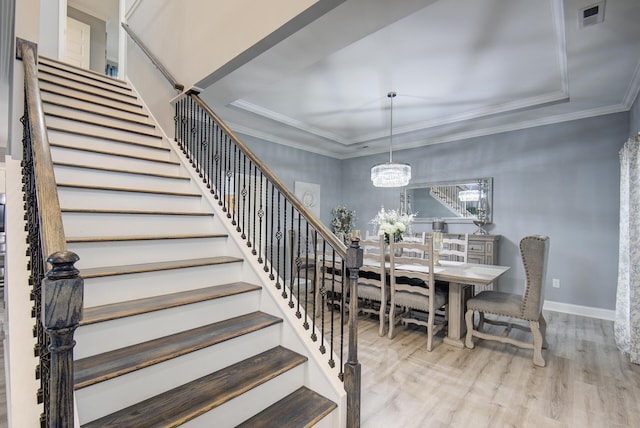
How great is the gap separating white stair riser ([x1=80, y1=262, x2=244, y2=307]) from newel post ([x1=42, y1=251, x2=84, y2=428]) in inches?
42.8

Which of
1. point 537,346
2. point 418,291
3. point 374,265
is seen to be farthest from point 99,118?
point 537,346

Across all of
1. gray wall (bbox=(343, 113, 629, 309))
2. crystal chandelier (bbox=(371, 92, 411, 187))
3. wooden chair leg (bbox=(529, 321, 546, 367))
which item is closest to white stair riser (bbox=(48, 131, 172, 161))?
crystal chandelier (bbox=(371, 92, 411, 187))

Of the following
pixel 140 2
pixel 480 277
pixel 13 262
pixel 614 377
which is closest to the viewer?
pixel 13 262

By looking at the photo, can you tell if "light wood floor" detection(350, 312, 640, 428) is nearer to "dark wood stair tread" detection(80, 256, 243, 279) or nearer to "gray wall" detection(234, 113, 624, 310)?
"gray wall" detection(234, 113, 624, 310)

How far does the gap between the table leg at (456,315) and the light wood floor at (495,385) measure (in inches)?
4.3

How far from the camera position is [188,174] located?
311 centimetres

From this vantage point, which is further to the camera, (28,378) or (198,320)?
(198,320)

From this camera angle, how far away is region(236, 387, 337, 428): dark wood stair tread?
1592 mm

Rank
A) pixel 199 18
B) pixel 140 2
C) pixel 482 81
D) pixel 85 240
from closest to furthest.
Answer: pixel 85 240, pixel 199 18, pixel 482 81, pixel 140 2

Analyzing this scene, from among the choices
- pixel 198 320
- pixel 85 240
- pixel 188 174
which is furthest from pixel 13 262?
pixel 188 174

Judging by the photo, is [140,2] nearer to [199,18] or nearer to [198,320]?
[199,18]

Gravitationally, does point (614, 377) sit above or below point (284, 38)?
below

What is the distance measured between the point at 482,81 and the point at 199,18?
3.14 m

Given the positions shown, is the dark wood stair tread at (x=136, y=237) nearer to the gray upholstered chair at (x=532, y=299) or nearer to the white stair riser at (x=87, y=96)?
the white stair riser at (x=87, y=96)
